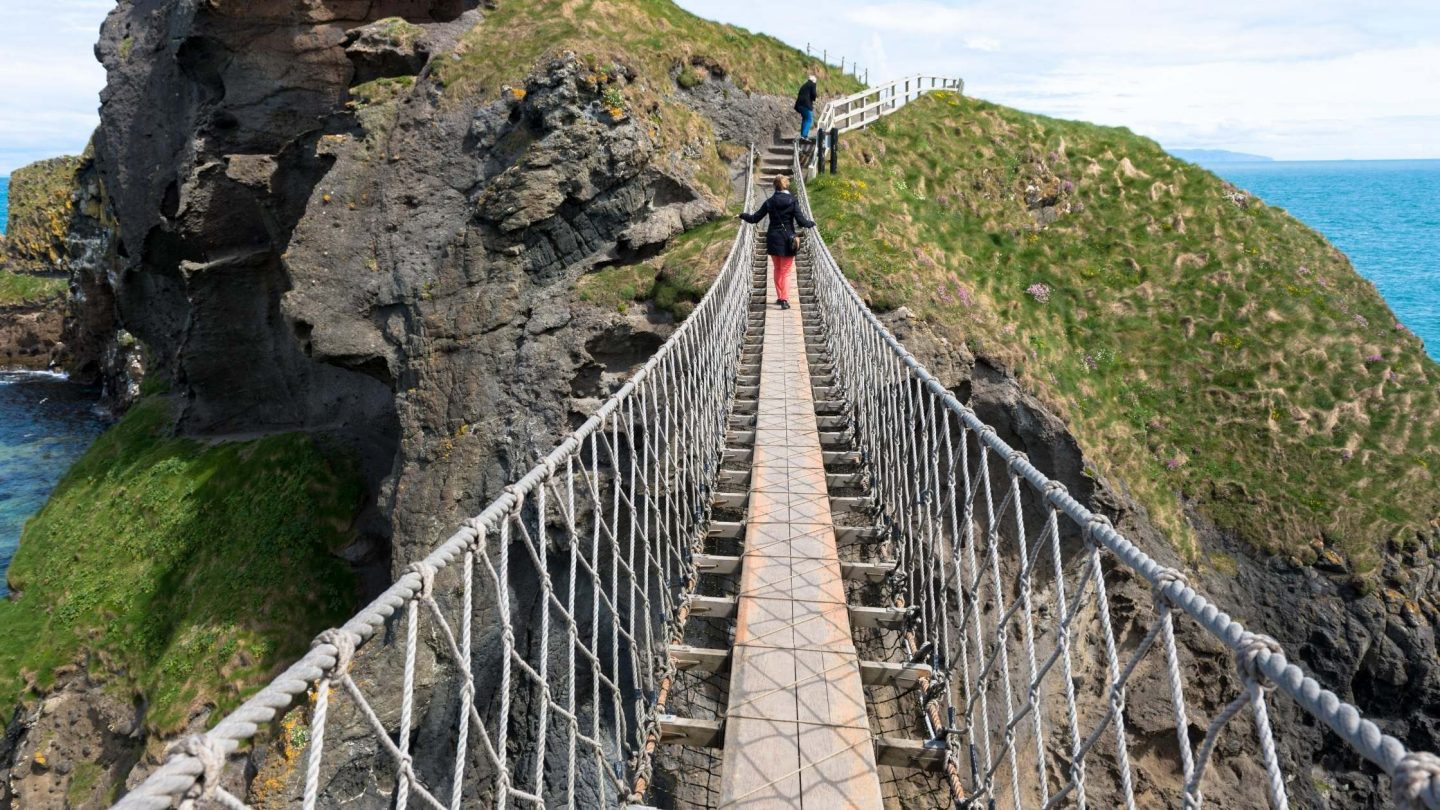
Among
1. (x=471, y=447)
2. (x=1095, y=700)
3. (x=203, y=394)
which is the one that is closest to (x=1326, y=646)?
(x=1095, y=700)

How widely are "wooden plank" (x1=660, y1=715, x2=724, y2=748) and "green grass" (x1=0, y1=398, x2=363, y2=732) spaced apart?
11.7 metres

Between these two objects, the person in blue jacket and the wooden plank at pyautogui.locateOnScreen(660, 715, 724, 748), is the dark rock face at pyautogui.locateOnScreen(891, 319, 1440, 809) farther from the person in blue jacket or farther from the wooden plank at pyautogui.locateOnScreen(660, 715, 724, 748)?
the wooden plank at pyautogui.locateOnScreen(660, 715, 724, 748)

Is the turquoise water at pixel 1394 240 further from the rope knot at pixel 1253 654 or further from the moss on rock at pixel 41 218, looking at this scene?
the moss on rock at pixel 41 218

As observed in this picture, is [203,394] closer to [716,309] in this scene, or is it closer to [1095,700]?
[716,309]

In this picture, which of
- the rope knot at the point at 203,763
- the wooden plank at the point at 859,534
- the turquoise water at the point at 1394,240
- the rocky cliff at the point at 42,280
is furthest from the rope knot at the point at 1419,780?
the turquoise water at the point at 1394,240

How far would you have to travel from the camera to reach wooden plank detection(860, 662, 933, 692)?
3906mm

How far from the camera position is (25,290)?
121ft

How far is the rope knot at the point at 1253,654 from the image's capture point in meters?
1.76

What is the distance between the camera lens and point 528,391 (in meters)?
11.7

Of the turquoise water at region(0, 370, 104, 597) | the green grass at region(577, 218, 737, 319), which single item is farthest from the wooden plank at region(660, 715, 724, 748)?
the turquoise water at region(0, 370, 104, 597)

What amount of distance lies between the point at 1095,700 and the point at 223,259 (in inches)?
822

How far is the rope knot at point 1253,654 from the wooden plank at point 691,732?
2.50 m

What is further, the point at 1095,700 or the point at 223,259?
the point at 223,259

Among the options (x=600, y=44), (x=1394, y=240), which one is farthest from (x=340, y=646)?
(x=1394, y=240)
